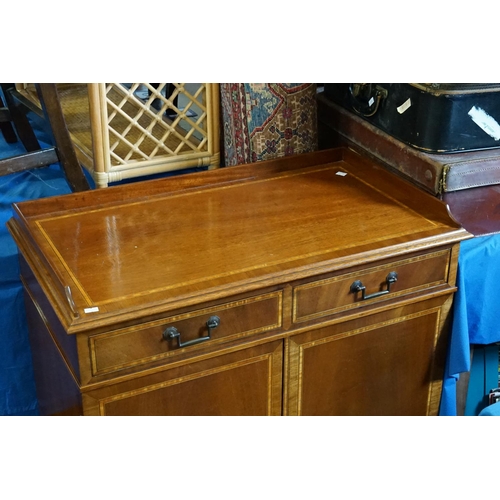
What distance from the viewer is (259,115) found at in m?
2.02

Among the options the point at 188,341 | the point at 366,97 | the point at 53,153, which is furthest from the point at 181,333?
the point at 366,97

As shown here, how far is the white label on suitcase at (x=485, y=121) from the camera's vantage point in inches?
71.8

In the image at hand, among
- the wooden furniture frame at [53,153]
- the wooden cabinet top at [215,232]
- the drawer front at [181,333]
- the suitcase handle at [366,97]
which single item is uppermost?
the suitcase handle at [366,97]

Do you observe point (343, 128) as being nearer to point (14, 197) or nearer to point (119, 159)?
point (119, 159)

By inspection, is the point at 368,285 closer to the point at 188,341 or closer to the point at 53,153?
the point at 188,341

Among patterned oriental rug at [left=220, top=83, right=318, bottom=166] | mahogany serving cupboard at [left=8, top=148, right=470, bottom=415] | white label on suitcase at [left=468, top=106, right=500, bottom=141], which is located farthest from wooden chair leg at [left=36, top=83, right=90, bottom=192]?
white label on suitcase at [left=468, top=106, right=500, bottom=141]

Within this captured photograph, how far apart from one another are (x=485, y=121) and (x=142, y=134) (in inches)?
36.4

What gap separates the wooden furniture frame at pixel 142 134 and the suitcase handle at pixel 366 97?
384 mm

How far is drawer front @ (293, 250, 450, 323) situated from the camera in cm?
165

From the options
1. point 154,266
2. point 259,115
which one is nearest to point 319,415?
point 154,266

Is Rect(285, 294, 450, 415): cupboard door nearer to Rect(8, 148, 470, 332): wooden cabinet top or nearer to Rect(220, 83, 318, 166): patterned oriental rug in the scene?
Rect(8, 148, 470, 332): wooden cabinet top

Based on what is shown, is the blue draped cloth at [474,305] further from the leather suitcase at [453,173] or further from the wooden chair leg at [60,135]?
the wooden chair leg at [60,135]

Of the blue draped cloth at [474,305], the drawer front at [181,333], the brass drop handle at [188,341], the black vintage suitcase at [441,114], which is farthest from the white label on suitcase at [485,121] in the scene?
the brass drop handle at [188,341]

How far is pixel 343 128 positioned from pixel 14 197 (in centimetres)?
98
